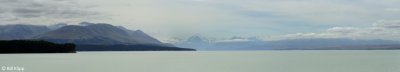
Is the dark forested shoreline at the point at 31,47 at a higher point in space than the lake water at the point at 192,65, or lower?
higher

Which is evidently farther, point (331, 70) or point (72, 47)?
point (72, 47)

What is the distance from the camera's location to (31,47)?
452ft

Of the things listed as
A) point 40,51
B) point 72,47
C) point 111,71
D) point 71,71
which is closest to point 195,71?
point 111,71

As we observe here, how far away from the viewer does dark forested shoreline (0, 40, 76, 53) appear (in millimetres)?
130375

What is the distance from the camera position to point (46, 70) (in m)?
54.2

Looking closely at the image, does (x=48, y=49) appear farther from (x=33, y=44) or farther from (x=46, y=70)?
(x=46, y=70)

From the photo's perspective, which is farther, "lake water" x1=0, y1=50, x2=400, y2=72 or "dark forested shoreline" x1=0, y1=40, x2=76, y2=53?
"dark forested shoreline" x1=0, y1=40, x2=76, y2=53

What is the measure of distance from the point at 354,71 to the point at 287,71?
19.8 ft

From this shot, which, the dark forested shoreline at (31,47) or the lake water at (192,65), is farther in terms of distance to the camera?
the dark forested shoreline at (31,47)

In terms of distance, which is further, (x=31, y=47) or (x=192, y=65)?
(x=31, y=47)

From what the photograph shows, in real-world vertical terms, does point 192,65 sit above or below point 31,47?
below

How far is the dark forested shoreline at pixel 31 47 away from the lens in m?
130

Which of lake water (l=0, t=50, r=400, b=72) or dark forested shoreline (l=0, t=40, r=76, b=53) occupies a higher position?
dark forested shoreline (l=0, t=40, r=76, b=53)

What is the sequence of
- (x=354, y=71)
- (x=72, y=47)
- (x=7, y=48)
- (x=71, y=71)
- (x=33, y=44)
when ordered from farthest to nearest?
(x=72, y=47), (x=33, y=44), (x=7, y=48), (x=354, y=71), (x=71, y=71)
